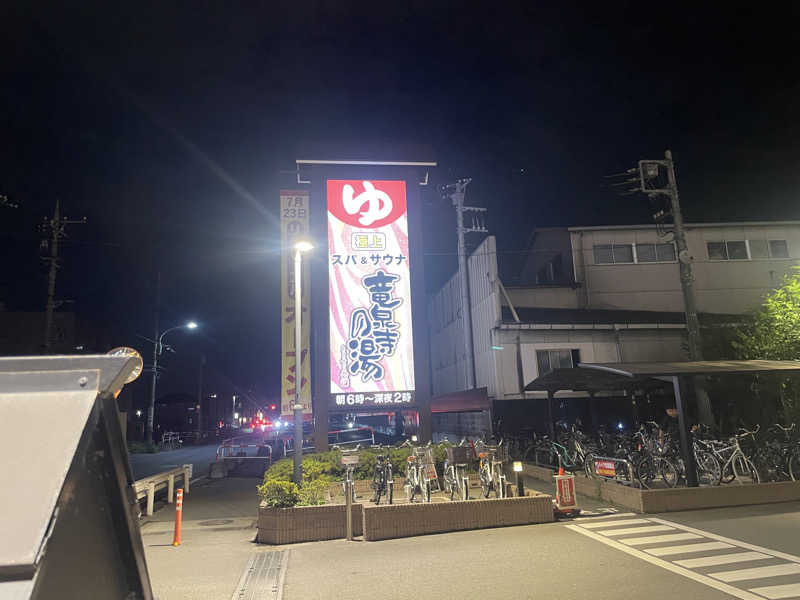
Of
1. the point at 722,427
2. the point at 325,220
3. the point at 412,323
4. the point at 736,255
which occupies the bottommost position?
the point at 722,427

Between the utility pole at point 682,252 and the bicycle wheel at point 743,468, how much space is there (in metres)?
2.83

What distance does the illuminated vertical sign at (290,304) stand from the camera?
19125 millimetres

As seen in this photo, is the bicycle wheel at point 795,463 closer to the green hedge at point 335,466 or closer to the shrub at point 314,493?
the green hedge at point 335,466

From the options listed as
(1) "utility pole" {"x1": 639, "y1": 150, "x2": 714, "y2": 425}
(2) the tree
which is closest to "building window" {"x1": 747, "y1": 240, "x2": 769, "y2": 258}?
(2) the tree

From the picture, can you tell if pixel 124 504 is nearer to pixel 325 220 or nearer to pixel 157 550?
pixel 157 550

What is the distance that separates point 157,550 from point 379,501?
15.5ft

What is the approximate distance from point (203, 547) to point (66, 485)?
10.2m

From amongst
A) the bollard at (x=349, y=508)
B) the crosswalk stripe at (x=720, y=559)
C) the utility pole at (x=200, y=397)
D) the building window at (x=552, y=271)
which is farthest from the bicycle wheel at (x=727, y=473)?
the utility pole at (x=200, y=397)

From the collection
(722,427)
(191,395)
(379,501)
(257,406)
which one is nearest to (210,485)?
(379,501)

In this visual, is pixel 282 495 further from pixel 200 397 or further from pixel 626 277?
pixel 200 397

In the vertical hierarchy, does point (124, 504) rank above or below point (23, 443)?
below

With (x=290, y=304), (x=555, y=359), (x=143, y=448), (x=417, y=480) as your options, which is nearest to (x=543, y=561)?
(x=417, y=480)

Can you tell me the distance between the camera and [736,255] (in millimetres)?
30344

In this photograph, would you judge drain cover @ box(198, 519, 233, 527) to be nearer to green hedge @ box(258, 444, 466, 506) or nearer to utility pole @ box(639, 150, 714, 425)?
green hedge @ box(258, 444, 466, 506)
